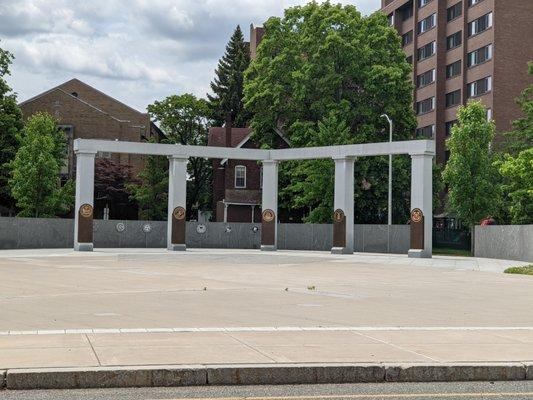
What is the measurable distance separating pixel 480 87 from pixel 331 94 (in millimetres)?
23319

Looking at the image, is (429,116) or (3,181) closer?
(3,181)

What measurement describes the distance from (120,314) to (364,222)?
46.3 m

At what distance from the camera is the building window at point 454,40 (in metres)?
81.0

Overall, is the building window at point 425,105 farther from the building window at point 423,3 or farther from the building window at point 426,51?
the building window at point 423,3

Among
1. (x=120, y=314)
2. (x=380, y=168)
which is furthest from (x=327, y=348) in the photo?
(x=380, y=168)

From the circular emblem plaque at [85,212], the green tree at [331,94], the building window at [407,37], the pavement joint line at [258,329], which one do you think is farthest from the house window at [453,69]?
the pavement joint line at [258,329]

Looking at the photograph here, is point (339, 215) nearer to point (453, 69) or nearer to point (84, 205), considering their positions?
point (84, 205)

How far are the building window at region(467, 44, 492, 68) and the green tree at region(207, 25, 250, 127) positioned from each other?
23.5 meters

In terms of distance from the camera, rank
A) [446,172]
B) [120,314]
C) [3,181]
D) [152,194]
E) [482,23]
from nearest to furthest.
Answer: [120,314] → [446,172] → [3,181] → [152,194] → [482,23]

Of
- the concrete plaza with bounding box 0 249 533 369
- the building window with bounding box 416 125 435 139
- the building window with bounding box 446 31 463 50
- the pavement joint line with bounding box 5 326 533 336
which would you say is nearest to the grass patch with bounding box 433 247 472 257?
the building window with bounding box 416 125 435 139

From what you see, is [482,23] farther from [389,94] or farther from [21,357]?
[21,357]

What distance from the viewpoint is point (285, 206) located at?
61062 mm

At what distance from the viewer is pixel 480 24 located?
252 feet

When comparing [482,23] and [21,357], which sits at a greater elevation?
[482,23]
